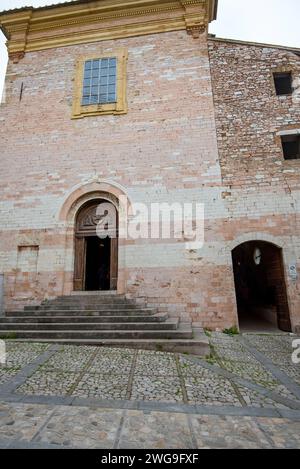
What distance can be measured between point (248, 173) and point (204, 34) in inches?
225

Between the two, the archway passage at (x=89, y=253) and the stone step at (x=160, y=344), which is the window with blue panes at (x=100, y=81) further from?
the stone step at (x=160, y=344)

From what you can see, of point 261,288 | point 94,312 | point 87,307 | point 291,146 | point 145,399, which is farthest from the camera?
point 261,288

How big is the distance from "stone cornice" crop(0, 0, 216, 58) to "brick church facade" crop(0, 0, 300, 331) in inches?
1.8

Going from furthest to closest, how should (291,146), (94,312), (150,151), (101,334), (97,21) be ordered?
1. (97,21)
2. (291,146)
3. (150,151)
4. (94,312)
5. (101,334)

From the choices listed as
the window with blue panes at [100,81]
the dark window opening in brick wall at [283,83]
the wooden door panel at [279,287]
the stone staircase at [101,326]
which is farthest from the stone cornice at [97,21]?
the stone staircase at [101,326]

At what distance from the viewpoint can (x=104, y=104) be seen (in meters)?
9.05

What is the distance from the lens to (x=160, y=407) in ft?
9.59

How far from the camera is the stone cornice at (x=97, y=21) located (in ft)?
30.8

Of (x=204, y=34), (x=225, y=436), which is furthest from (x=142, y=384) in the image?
(x=204, y=34)

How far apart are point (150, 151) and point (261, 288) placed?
7212mm

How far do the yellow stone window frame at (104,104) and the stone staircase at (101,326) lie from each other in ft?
20.9

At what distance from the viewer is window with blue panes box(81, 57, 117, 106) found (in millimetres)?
9242

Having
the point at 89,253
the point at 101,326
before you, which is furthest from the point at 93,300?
the point at 89,253

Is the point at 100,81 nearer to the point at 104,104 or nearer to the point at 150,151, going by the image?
the point at 104,104
